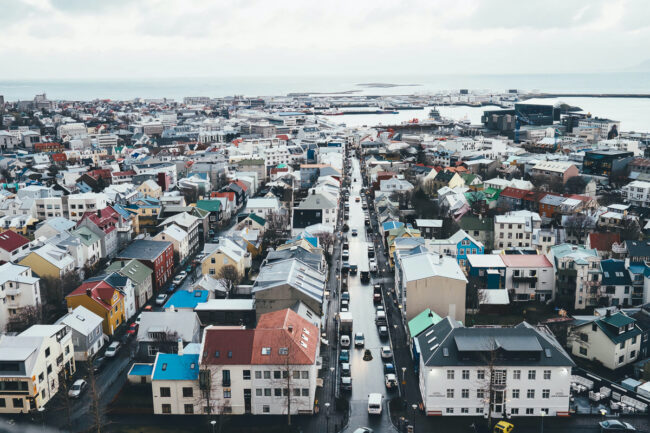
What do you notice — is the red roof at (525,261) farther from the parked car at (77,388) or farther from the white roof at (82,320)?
the parked car at (77,388)

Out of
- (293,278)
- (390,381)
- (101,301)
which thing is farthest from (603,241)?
(101,301)

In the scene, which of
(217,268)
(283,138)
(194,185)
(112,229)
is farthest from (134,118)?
(217,268)

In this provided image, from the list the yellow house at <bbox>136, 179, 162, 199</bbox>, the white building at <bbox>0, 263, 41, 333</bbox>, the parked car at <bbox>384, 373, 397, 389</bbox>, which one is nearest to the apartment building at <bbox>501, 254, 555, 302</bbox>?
the parked car at <bbox>384, 373, 397, 389</bbox>

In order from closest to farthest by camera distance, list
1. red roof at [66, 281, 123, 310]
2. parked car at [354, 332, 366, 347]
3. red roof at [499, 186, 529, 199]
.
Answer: parked car at [354, 332, 366, 347] < red roof at [66, 281, 123, 310] < red roof at [499, 186, 529, 199]

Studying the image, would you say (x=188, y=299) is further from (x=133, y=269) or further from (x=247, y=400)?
(x=247, y=400)

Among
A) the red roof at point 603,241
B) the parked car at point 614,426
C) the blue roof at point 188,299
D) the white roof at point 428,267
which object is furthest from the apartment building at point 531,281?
the blue roof at point 188,299

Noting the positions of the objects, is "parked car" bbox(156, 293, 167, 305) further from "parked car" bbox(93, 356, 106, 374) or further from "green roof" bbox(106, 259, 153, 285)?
"parked car" bbox(93, 356, 106, 374)
